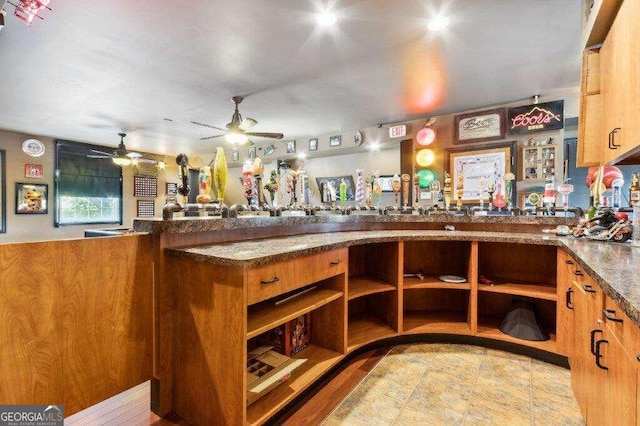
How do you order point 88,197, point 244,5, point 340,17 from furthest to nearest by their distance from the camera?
point 88,197 < point 340,17 < point 244,5

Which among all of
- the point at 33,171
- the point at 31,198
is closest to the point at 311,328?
the point at 31,198

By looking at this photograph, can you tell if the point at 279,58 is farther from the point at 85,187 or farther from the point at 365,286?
the point at 85,187

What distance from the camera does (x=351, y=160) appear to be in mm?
6410

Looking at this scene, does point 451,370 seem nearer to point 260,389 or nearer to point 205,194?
point 260,389

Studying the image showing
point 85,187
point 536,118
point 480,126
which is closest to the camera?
point 536,118

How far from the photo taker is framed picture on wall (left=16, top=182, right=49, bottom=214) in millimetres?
5995

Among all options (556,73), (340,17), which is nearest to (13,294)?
(340,17)

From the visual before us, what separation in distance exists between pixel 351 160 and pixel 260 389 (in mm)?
5378

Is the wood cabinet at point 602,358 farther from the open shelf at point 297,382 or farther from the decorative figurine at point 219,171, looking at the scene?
the decorative figurine at point 219,171

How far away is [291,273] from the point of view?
1.63 metres

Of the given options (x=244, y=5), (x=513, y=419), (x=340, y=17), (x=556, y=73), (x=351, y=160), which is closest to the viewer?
(x=513, y=419)

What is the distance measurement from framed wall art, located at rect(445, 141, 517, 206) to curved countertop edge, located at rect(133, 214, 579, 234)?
5.29 feet

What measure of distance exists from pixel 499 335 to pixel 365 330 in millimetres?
1087

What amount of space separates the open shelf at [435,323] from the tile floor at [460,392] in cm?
18
